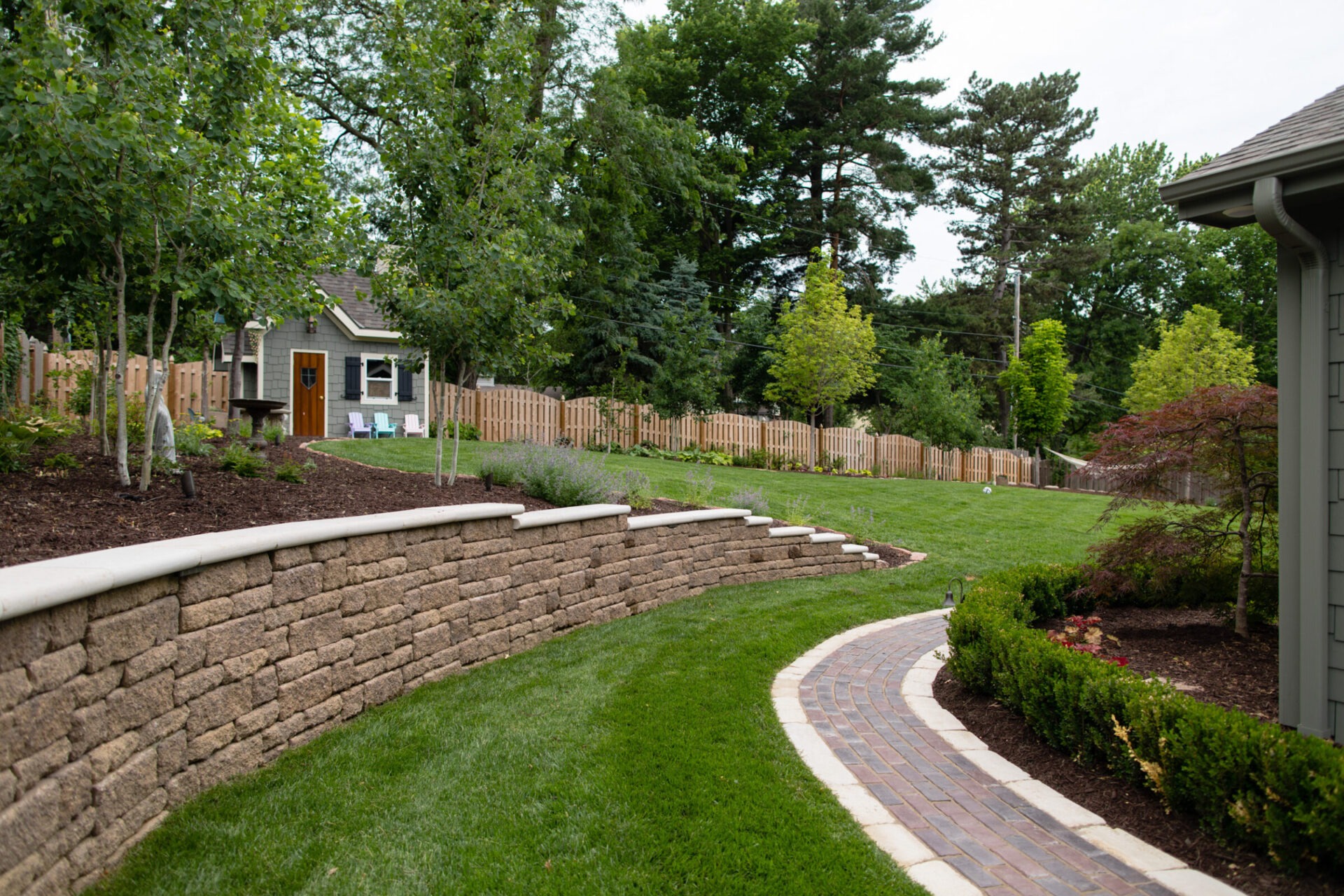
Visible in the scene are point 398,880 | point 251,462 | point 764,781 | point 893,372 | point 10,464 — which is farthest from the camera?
point 893,372

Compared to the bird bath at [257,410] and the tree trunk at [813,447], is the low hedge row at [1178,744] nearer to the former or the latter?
the bird bath at [257,410]

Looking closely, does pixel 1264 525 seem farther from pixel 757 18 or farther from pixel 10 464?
pixel 757 18

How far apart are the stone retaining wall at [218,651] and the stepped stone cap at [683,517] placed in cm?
92

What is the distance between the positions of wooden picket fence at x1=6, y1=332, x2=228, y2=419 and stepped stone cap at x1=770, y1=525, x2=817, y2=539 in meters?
6.77

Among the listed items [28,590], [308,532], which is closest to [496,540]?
[308,532]

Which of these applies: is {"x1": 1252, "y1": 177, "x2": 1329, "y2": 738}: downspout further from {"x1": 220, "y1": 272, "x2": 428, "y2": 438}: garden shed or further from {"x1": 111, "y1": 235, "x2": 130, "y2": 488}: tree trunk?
{"x1": 220, "y1": 272, "x2": 428, "y2": 438}: garden shed

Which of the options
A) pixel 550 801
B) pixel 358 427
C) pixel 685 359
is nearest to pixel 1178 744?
pixel 550 801

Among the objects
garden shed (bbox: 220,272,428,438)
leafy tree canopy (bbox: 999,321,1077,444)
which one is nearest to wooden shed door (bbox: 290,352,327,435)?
garden shed (bbox: 220,272,428,438)

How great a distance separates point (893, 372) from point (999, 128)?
1133cm

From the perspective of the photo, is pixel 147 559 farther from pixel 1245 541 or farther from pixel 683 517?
pixel 1245 541

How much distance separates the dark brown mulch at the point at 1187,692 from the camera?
9.30 feet

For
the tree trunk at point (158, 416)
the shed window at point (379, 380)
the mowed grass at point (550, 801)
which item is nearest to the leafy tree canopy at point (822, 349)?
the shed window at point (379, 380)

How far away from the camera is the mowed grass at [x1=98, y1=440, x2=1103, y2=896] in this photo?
2.68 meters

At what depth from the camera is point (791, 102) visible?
29781 mm
